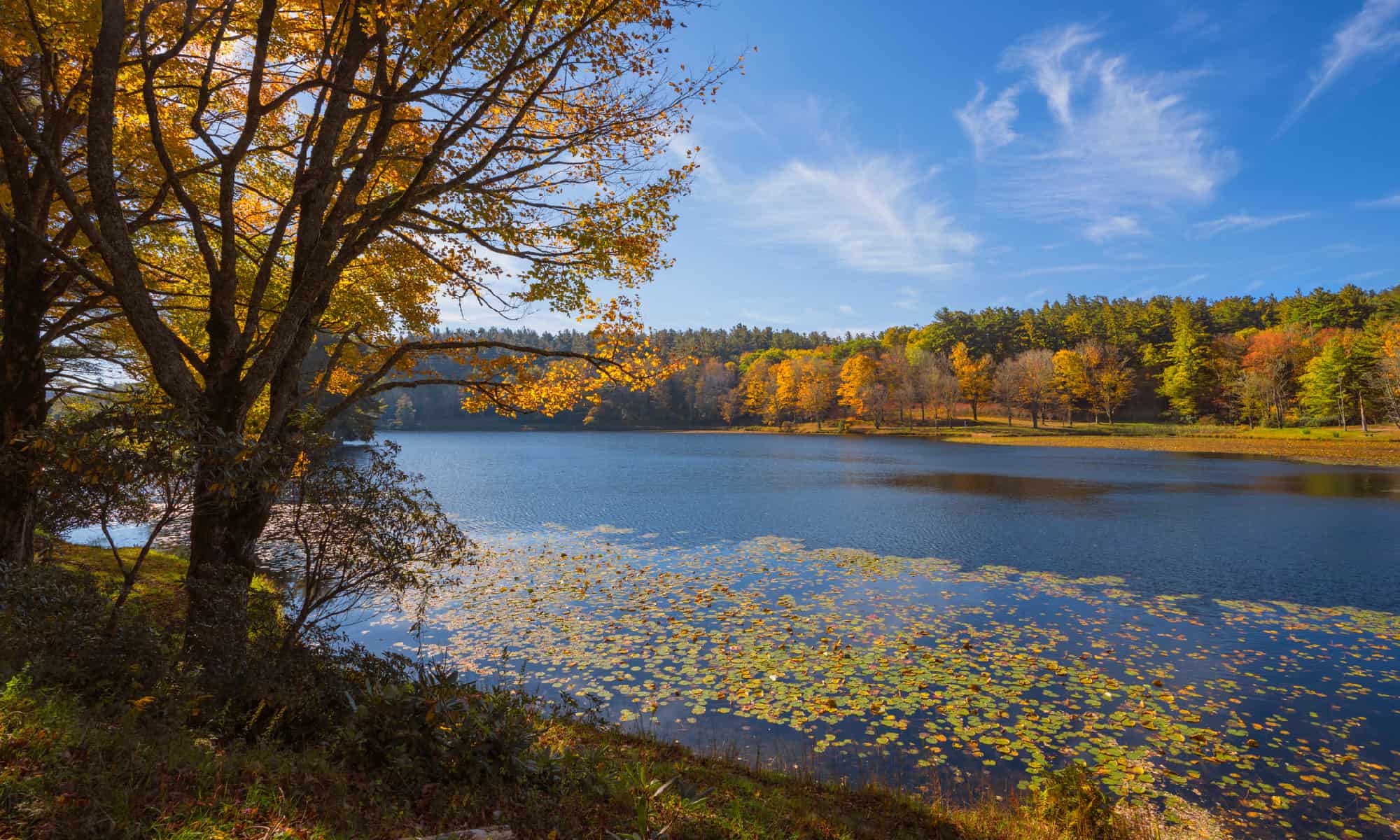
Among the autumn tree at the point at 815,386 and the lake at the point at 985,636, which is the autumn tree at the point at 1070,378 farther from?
the lake at the point at 985,636

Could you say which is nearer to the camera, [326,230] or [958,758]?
[326,230]

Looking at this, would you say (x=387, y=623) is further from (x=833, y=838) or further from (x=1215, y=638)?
(x=1215, y=638)

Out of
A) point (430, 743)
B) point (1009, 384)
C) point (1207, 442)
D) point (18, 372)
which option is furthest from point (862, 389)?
point (430, 743)

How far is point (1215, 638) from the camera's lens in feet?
36.9

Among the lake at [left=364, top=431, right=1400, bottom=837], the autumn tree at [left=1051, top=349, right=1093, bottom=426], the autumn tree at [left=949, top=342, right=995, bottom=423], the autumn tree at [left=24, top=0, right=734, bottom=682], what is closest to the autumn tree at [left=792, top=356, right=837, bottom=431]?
the autumn tree at [left=949, top=342, right=995, bottom=423]

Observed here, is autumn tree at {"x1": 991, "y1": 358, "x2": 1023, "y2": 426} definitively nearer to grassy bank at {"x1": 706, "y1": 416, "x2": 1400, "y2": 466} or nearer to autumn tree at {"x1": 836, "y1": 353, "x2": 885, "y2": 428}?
grassy bank at {"x1": 706, "y1": 416, "x2": 1400, "y2": 466}

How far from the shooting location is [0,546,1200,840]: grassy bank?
3.27m

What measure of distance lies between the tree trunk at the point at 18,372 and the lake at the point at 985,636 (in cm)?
512

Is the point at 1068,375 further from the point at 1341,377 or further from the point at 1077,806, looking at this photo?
the point at 1077,806

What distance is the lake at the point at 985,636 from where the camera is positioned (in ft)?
24.1

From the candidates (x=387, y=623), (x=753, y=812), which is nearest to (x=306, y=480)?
(x=753, y=812)

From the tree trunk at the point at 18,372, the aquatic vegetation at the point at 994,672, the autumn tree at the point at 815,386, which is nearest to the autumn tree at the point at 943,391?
the autumn tree at the point at 815,386

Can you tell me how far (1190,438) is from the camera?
62.0 metres

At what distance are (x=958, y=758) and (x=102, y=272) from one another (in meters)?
13.0
